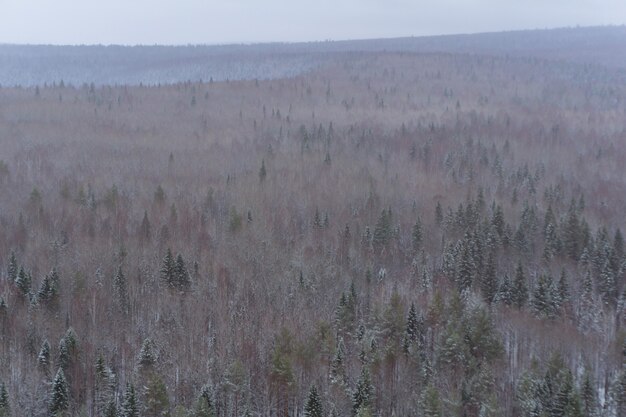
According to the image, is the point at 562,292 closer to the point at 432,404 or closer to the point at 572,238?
the point at 572,238

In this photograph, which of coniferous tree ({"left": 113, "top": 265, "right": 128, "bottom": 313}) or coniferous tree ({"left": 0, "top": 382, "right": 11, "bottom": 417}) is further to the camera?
coniferous tree ({"left": 113, "top": 265, "right": 128, "bottom": 313})

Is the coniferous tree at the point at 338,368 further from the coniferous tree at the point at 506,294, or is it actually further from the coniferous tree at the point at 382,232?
the coniferous tree at the point at 382,232

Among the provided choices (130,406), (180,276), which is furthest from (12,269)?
(130,406)

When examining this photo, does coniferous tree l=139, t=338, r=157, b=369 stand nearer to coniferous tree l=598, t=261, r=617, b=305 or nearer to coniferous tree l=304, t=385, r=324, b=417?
coniferous tree l=304, t=385, r=324, b=417

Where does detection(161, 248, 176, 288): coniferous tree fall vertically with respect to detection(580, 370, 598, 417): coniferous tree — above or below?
above

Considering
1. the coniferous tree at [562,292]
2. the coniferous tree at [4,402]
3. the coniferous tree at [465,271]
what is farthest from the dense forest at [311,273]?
the coniferous tree at [4,402]

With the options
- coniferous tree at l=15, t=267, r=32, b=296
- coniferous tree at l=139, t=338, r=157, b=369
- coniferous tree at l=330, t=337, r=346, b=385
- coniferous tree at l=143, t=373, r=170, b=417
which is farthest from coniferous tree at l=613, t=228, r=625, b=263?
coniferous tree at l=15, t=267, r=32, b=296

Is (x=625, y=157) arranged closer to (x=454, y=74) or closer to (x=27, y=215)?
(x=27, y=215)

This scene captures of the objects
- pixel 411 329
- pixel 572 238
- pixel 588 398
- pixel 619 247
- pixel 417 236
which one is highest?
pixel 619 247
